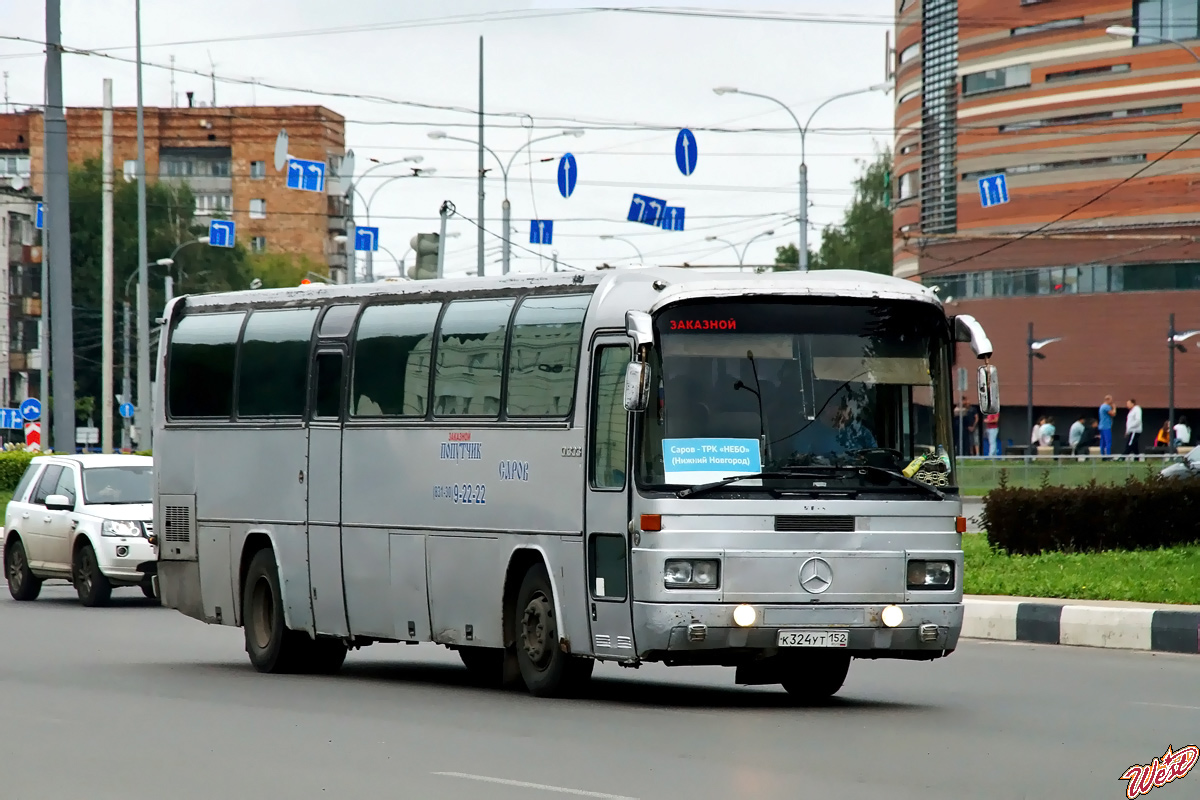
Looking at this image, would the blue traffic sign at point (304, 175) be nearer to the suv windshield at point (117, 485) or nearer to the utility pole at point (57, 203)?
the utility pole at point (57, 203)

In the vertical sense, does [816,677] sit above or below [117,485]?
below

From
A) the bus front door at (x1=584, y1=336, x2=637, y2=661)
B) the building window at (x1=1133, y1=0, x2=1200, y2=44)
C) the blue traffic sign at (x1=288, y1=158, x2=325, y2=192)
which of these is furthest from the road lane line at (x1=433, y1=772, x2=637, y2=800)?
the building window at (x1=1133, y1=0, x2=1200, y2=44)

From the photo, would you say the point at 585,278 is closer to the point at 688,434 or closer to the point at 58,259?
the point at 688,434

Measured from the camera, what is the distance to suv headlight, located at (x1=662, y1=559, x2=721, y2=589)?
494 inches

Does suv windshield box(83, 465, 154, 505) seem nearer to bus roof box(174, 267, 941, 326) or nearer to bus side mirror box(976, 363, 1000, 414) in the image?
bus roof box(174, 267, 941, 326)

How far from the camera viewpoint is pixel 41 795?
9125 millimetres

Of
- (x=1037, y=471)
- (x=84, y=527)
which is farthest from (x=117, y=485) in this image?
(x=1037, y=471)

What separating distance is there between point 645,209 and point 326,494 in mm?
28543

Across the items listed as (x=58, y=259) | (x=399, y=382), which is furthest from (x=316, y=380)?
Result: (x=58, y=259)

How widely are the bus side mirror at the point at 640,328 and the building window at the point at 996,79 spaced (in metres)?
63.3

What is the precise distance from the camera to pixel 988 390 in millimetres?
13000

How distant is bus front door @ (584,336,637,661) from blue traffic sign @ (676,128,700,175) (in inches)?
1037

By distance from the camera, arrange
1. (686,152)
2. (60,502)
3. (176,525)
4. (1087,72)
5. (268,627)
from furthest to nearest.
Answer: (1087,72) → (686,152) → (60,502) → (176,525) → (268,627)

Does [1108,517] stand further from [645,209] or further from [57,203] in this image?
[645,209]
